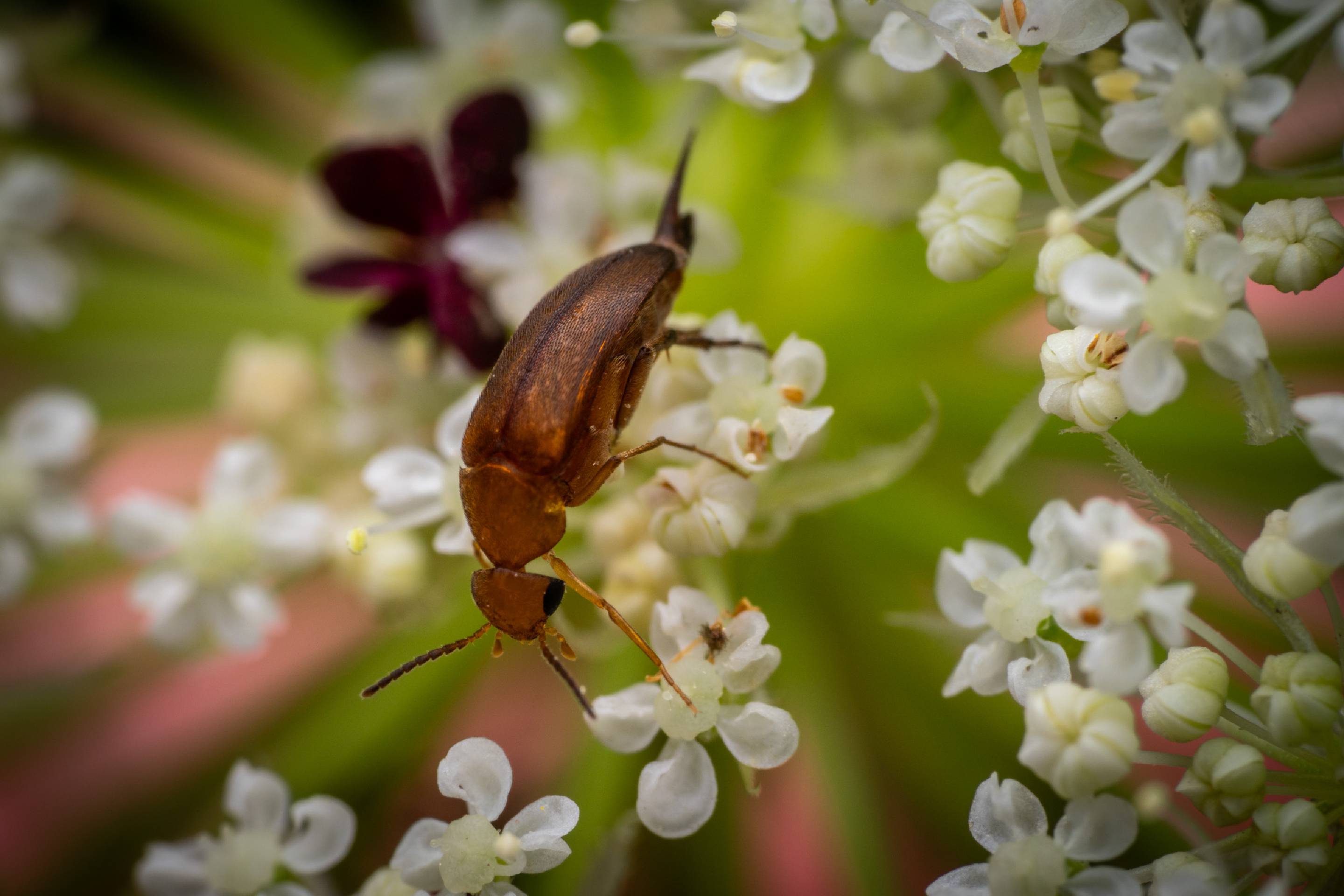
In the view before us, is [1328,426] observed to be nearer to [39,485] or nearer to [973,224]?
[973,224]

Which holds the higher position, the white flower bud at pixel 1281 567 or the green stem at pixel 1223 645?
the white flower bud at pixel 1281 567

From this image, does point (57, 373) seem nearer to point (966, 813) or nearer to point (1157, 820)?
point (966, 813)

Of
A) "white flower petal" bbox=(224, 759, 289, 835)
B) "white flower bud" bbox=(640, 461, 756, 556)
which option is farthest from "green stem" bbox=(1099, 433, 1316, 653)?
"white flower petal" bbox=(224, 759, 289, 835)

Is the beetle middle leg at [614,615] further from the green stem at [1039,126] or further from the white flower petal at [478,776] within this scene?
the green stem at [1039,126]

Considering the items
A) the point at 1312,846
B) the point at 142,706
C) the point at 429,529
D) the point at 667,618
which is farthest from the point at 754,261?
the point at 142,706

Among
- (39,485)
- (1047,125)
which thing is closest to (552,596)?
(1047,125)

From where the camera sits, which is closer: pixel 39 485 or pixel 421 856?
pixel 421 856

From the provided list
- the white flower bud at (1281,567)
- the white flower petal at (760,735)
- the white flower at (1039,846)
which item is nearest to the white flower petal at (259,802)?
the white flower petal at (760,735)

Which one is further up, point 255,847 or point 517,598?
point 517,598
